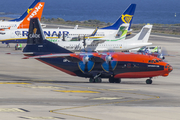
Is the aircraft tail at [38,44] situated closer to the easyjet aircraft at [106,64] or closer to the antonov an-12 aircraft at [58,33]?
the easyjet aircraft at [106,64]

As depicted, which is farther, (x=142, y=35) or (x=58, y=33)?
(x=58, y=33)

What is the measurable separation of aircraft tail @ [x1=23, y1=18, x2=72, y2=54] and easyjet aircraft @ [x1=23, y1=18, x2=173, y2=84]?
12 cm

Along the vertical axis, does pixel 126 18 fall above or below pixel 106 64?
above

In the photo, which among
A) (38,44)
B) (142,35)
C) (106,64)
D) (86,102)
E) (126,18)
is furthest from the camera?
(126,18)

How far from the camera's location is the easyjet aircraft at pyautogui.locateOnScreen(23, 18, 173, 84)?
39.8 metres

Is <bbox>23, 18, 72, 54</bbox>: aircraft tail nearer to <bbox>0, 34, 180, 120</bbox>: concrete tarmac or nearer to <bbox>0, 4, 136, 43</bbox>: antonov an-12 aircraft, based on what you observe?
<bbox>0, 34, 180, 120</bbox>: concrete tarmac

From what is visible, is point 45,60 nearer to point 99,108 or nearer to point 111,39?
point 99,108

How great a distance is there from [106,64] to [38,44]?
8.73 m

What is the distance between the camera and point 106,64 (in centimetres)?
4066

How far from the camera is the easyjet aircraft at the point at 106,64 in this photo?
1566 inches

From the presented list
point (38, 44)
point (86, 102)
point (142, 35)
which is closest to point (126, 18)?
point (142, 35)

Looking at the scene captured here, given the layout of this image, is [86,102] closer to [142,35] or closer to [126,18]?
[142,35]

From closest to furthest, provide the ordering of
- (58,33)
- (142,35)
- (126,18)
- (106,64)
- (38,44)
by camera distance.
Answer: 1. (106,64)
2. (38,44)
3. (142,35)
4. (58,33)
5. (126,18)

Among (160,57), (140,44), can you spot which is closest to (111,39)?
(140,44)
